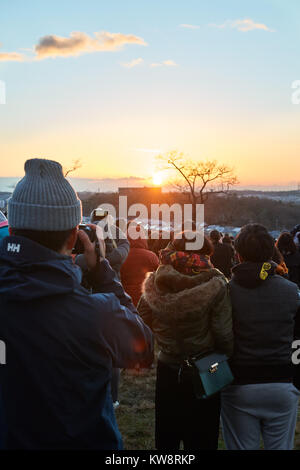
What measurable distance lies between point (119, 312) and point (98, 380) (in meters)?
0.27

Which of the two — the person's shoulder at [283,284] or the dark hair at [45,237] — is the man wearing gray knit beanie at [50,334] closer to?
the dark hair at [45,237]

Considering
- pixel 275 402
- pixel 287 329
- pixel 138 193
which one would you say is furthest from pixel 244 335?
pixel 138 193

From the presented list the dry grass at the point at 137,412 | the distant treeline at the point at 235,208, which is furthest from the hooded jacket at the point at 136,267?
the distant treeline at the point at 235,208

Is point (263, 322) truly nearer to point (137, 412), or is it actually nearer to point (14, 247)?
point (14, 247)

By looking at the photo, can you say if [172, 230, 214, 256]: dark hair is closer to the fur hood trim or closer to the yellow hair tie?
the fur hood trim

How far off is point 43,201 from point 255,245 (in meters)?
1.53

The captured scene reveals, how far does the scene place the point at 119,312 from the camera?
1.47 m

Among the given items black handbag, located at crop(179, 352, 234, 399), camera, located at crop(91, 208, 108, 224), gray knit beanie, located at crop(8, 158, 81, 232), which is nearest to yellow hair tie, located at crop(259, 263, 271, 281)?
black handbag, located at crop(179, 352, 234, 399)

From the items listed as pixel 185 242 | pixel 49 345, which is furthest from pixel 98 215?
pixel 49 345

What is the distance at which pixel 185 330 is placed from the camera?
8.17 feet

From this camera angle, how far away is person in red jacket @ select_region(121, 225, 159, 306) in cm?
525

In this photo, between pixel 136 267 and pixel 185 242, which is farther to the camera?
pixel 136 267
